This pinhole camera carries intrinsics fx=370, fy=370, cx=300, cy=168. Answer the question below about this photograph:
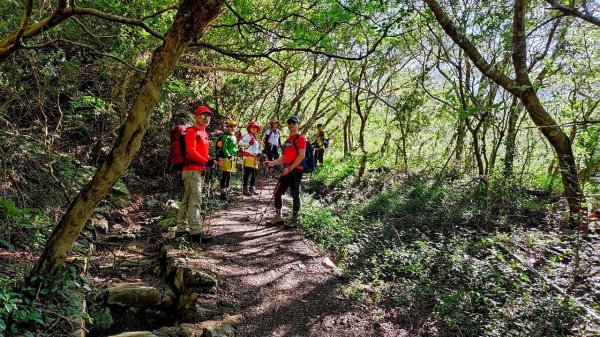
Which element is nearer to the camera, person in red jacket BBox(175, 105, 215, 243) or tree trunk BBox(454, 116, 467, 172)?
person in red jacket BBox(175, 105, 215, 243)

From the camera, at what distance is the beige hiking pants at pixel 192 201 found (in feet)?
20.4

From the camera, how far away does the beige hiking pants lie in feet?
20.4

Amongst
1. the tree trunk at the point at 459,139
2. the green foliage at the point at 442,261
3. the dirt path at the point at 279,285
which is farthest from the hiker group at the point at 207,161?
the tree trunk at the point at 459,139

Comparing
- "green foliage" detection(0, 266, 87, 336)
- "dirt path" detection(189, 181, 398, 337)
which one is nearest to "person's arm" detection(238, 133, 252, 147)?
"dirt path" detection(189, 181, 398, 337)

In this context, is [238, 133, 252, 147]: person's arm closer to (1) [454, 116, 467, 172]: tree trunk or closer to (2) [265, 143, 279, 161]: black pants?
(2) [265, 143, 279, 161]: black pants

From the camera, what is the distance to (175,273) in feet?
17.8

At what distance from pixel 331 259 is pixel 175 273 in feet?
8.98

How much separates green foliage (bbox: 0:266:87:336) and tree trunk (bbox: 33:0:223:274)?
0.17 m

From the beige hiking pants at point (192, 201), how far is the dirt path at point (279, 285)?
49 centimetres

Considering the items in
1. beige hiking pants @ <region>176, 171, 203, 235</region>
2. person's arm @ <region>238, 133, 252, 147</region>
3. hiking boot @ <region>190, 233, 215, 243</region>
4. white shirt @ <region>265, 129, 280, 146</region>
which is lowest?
hiking boot @ <region>190, 233, 215, 243</region>

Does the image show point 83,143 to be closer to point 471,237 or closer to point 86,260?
point 86,260

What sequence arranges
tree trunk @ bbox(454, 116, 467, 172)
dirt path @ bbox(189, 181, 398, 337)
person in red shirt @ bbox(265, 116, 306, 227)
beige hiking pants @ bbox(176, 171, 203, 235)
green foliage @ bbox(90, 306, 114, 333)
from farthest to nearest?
tree trunk @ bbox(454, 116, 467, 172) → person in red shirt @ bbox(265, 116, 306, 227) → beige hiking pants @ bbox(176, 171, 203, 235) → dirt path @ bbox(189, 181, 398, 337) → green foliage @ bbox(90, 306, 114, 333)

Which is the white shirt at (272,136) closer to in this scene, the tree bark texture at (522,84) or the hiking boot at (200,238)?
the hiking boot at (200,238)

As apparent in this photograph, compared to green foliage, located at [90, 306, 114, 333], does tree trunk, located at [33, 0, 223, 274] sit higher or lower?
higher
